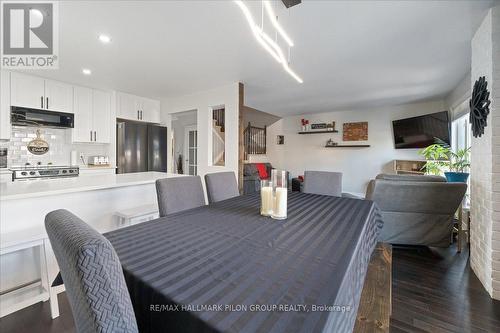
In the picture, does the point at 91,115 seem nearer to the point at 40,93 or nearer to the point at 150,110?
the point at 40,93

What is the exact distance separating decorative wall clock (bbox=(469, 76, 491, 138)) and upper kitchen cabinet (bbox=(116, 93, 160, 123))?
5143 mm

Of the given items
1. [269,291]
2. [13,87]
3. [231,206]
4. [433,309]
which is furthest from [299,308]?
[13,87]

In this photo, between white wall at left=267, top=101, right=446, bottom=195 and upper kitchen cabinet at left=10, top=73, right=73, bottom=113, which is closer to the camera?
upper kitchen cabinet at left=10, top=73, right=73, bottom=113

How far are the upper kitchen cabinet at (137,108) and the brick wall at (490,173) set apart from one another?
16.9 ft

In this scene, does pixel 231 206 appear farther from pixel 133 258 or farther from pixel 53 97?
pixel 53 97

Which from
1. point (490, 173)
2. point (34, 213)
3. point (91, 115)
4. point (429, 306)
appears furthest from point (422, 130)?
point (91, 115)

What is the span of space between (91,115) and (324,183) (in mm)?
4192

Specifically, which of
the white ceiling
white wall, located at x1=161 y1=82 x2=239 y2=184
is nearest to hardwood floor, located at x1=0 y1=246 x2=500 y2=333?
the white ceiling

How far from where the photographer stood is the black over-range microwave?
10.4 feet

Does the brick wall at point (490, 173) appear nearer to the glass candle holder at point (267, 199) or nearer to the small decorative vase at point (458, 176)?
the small decorative vase at point (458, 176)

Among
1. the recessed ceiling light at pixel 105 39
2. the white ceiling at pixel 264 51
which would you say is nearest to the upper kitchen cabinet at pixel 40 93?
the white ceiling at pixel 264 51

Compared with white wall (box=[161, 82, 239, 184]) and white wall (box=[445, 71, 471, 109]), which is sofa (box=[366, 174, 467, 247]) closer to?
white wall (box=[445, 71, 471, 109])

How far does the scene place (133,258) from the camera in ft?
2.60

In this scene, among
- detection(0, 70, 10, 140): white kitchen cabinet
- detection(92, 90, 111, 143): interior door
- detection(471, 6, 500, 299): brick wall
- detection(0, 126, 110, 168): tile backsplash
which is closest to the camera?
detection(471, 6, 500, 299): brick wall
